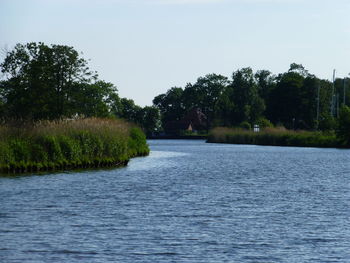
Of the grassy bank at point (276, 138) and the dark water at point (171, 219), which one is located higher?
the grassy bank at point (276, 138)

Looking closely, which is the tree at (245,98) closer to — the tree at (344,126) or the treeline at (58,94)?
the tree at (344,126)

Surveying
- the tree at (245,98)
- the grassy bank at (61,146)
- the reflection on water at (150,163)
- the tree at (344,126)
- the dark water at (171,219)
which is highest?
the tree at (245,98)

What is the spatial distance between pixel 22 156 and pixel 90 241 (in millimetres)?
25299

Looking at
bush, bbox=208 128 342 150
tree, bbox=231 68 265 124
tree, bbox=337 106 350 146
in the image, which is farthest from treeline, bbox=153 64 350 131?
tree, bbox=337 106 350 146

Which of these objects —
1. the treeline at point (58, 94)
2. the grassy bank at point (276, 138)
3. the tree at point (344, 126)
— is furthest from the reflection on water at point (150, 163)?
the grassy bank at point (276, 138)

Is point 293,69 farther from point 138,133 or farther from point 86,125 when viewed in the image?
point 86,125

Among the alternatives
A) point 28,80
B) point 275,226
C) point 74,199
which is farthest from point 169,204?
point 28,80

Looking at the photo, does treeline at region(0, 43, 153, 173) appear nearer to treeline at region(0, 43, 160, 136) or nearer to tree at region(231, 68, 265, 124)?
treeline at region(0, 43, 160, 136)

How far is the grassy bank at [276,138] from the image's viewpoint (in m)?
115

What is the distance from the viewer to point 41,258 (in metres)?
19.0

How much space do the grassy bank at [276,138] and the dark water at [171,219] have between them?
70867mm

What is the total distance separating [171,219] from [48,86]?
181 ft

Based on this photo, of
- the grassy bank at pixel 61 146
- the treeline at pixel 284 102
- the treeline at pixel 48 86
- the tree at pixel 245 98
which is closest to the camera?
the grassy bank at pixel 61 146

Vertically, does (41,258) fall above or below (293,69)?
below
